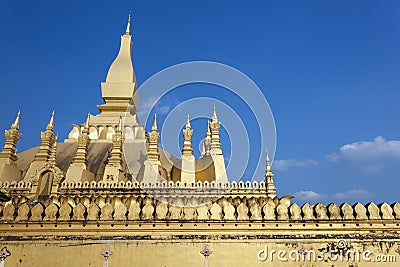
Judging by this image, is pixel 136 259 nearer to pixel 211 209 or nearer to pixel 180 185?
pixel 211 209

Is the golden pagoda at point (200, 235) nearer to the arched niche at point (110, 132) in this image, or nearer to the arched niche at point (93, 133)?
the arched niche at point (110, 132)

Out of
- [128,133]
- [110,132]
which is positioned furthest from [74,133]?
[128,133]

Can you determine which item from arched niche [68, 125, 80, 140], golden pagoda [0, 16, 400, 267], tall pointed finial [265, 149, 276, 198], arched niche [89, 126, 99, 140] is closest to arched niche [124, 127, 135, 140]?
arched niche [89, 126, 99, 140]

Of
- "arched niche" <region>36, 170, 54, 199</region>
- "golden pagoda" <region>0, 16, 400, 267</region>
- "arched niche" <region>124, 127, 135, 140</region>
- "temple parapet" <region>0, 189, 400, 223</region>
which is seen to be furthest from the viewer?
"arched niche" <region>124, 127, 135, 140</region>

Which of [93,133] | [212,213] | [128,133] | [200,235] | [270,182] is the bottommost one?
[200,235]

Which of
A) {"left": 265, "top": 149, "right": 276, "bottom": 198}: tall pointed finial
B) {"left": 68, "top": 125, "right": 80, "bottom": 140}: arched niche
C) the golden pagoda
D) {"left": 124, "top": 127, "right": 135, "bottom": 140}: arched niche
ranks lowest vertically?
the golden pagoda

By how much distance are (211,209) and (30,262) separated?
377 cm

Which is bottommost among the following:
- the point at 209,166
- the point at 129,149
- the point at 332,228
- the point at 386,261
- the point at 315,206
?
the point at 386,261

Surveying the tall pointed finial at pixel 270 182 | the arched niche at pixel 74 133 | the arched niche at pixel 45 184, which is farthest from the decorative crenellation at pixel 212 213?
the arched niche at pixel 74 133

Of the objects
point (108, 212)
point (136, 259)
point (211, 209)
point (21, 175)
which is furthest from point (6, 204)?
point (21, 175)

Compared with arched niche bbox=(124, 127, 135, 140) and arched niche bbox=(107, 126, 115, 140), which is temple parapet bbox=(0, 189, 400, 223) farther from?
arched niche bbox=(107, 126, 115, 140)

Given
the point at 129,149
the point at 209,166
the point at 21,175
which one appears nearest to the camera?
the point at 209,166

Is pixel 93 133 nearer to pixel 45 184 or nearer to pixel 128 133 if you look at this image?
pixel 128 133

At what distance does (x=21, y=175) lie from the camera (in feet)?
61.9
